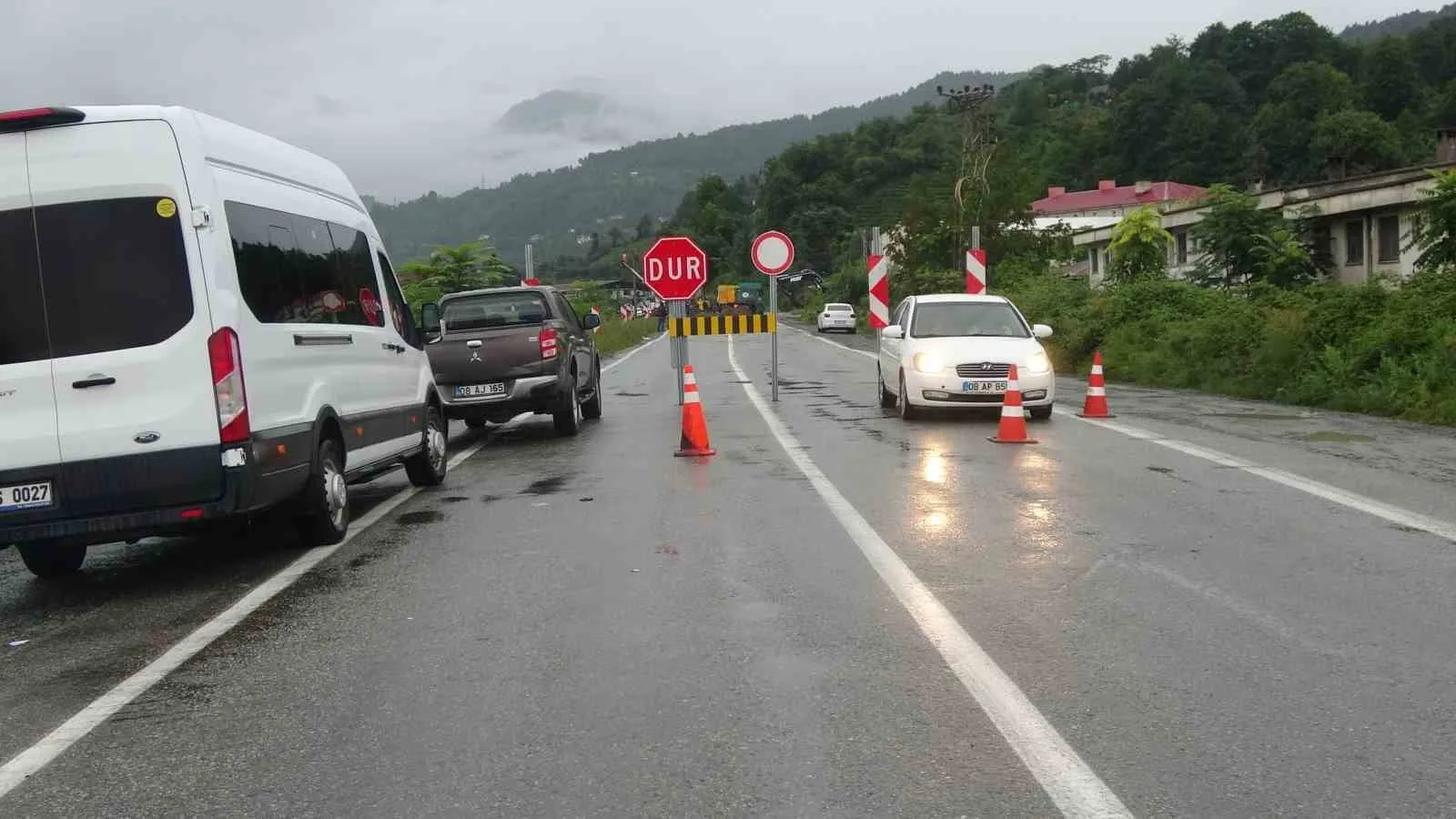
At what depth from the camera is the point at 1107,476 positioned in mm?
10461

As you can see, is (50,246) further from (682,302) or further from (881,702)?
(682,302)

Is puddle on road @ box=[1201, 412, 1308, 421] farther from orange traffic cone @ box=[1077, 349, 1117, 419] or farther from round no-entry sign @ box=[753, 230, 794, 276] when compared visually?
round no-entry sign @ box=[753, 230, 794, 276]

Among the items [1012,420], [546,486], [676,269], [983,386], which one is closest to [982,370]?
[983,386]

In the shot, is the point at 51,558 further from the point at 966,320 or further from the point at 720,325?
the point at 720,325

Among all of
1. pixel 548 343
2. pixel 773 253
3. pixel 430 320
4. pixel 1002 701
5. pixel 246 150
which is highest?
pixel 246 150

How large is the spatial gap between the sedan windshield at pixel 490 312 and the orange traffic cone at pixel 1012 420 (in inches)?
214

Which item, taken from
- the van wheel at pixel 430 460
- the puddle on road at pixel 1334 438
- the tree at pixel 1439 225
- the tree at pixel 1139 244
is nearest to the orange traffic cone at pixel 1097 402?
the puddle on road at pixel 1334 438

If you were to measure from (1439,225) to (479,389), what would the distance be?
1722cm

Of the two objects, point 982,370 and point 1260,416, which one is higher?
point 982,370

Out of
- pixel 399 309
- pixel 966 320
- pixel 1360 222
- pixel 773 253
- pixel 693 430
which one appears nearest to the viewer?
pixel 399 309

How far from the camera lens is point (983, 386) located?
1502 centimetres

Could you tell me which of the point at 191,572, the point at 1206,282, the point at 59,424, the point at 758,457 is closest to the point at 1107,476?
the point at 758,457

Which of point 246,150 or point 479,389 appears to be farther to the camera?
point 479,389

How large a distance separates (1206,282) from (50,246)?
29.6 m
